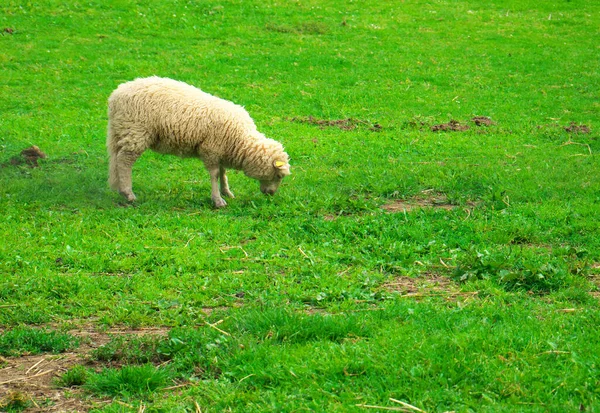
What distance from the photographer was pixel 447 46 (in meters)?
20.8

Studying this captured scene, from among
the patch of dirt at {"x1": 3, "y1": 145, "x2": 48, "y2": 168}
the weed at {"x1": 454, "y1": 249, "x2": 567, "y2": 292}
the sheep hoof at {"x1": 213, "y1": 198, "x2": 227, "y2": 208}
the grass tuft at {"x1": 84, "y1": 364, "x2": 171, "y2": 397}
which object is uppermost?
the weed at {"x1": 454, "y1": 249, "x2": 567, "y2": 292}

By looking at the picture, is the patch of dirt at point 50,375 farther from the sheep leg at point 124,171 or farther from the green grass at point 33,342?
the sheep leg at point 124,171

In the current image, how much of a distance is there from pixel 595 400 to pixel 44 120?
12.3 m

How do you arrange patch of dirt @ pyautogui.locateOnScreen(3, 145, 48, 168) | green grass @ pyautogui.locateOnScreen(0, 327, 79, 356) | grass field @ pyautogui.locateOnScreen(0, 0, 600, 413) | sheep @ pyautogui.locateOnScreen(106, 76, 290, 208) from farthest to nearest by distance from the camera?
patch of dirt @ pyautogui.locateOnScreen(3, 145, 48, 168)
sheep @ pyautogui.locateOnScreen(106, 76, 290, 208)
green grass @ pyautogui.locateOnScreen(0, 327, 79, 356)
grass field @ pyautogui.locateOnScreen(0, 0, 600, 413)

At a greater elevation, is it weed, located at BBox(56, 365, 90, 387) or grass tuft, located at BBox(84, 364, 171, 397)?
grass tuft, located at BBox(84, 364, 171, 397)

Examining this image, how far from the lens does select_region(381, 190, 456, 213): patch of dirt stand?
9.80 m

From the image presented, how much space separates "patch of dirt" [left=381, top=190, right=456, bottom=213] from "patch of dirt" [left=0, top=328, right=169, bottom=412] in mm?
4465

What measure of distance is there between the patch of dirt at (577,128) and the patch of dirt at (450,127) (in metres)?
1.90

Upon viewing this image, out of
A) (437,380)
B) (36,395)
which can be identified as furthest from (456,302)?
(36,395)

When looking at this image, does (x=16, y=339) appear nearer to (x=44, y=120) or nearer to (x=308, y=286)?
(x=308, y=286)

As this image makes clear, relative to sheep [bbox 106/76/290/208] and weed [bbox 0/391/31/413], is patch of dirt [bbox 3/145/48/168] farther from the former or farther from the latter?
weed [bbox 0/391/31/413]

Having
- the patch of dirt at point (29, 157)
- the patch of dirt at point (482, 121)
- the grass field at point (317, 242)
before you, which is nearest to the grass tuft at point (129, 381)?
the grass field at point (317, 242)

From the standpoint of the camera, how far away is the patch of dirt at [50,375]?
4.96 m

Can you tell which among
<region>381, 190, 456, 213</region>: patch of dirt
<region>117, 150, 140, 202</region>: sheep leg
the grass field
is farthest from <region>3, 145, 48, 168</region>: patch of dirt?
<region>381, 190, 456, 213</region>: patch of dirt
